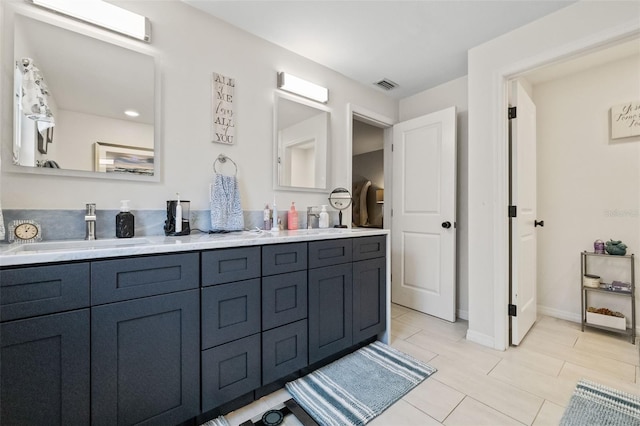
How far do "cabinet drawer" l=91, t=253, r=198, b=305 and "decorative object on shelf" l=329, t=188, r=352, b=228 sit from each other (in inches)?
57.3

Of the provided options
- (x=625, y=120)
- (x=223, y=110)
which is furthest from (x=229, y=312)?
(x=625, y=120)

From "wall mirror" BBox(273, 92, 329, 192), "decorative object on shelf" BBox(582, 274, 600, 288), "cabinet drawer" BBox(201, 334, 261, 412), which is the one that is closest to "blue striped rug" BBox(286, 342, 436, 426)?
"cabinet drawer" BBox(201, 334, 261, 412)

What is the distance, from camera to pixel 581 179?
2578 millimetres

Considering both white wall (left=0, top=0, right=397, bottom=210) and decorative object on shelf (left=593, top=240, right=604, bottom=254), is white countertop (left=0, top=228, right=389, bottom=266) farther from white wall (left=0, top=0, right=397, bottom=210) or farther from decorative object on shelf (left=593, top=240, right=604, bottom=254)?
decorative object on shelf (left=593, top=240, right=604, bottom=254)

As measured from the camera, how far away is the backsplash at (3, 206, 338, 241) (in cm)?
129

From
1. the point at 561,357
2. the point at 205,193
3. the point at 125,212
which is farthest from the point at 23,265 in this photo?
the point at 561,357

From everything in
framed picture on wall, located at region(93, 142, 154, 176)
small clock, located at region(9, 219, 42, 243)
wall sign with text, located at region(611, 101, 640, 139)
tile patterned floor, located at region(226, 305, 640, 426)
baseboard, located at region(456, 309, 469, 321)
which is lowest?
tile patterned floor, located at region(226, 305, 640, 426)

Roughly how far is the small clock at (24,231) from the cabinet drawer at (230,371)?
97 cm

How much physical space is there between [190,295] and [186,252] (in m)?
0.20

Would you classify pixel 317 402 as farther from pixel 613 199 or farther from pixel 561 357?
pixel 613 199

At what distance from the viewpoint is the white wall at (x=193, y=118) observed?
133cm

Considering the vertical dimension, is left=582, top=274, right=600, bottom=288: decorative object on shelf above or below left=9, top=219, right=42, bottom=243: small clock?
below

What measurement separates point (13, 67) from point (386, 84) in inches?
108

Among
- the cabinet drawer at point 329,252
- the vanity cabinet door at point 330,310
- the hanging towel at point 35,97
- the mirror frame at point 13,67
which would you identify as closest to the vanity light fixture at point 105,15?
the mirror frame at point 13,67
